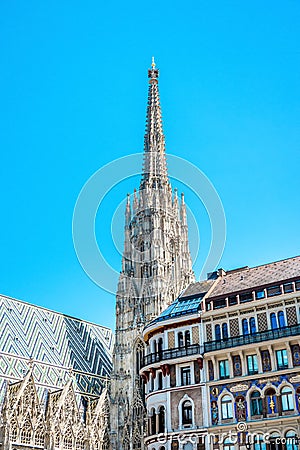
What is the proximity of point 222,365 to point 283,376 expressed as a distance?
426 centimetres

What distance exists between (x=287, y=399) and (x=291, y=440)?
2266 millimetres

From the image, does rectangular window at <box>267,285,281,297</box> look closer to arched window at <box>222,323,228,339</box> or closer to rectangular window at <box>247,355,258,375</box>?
arched window at <box>222,323,228,339</box>

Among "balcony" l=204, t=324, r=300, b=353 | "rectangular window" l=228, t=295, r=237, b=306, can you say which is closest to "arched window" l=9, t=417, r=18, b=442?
"balcony" l=204, t=324, r=300, b=353

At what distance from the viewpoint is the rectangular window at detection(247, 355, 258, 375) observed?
3456cm

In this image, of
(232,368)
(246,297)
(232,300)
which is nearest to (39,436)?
(232,368)

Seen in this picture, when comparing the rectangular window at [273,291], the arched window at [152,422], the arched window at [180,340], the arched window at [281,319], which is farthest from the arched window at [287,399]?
the arched window at [152,422]

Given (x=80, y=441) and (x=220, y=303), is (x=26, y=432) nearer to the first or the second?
(x=80, y=441)

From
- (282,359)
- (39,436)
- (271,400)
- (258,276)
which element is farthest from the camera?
(39,436)

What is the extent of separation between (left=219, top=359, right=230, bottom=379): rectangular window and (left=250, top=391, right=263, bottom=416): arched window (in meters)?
2.23

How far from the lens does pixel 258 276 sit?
39.6 metres

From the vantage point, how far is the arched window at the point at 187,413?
35438 mm

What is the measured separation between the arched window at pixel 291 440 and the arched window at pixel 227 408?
3.78 m

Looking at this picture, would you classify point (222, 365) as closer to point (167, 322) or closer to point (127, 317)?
point (167, 322)

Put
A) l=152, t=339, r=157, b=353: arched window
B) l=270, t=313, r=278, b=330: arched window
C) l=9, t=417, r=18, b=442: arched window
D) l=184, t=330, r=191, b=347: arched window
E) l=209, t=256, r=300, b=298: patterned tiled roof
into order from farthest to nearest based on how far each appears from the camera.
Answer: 1. l=9, t=417, r=18, b=442: arched window
2. l=152, t=339, r=157, b=353: arched window
3. l=184, t=330, r=191, b=347: arched window
4. l=209, t=256, r=300, b=298: patterned tiled roof
5. l=270, t=313, r=278, b=330: arched window
